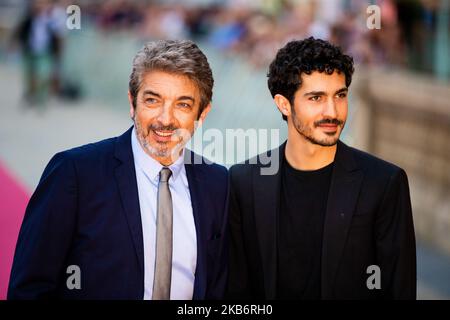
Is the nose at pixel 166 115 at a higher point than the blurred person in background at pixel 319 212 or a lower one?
higher

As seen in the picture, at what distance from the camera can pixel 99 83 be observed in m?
15.6

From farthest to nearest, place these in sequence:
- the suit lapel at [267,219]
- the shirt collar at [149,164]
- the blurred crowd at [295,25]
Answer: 1. the blurred crowd at [295,25]
2. the suit lapel at [267,219]
3. the shirt collar at [149,164]

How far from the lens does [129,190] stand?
353 cm

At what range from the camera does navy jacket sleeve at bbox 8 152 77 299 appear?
339 cm

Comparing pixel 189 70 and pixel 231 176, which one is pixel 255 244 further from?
pixel 189 70

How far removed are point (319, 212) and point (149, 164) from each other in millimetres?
720

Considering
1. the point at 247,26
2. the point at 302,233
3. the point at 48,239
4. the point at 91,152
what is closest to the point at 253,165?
the point at 302,233

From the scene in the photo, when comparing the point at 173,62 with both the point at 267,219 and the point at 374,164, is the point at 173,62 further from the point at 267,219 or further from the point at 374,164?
the point at 374,164

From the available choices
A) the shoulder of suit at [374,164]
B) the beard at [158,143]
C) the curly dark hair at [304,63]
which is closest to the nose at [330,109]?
the curly dark hair at [304,63]

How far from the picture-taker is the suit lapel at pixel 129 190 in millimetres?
3451

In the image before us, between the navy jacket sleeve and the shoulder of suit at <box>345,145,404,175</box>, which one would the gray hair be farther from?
the shoulder of suit at <box>345,145,404,175</box>

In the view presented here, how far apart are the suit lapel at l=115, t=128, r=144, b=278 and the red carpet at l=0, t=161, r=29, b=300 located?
272cm

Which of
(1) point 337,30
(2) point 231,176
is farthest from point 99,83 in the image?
(2) point 231,176

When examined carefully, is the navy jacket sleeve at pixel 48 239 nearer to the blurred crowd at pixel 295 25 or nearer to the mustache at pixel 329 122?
the mustache at pixel 329 122
